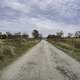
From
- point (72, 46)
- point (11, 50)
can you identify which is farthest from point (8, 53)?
point (72, 46)

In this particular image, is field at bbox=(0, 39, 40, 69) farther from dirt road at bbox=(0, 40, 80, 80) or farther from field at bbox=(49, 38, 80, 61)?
field at bbox=(49, 38, 80, 61)

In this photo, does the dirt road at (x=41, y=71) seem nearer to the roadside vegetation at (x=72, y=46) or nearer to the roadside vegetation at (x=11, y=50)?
the roadside vegetation at (x=11, y=50)

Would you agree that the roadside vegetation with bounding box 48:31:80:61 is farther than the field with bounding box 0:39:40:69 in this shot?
Yes

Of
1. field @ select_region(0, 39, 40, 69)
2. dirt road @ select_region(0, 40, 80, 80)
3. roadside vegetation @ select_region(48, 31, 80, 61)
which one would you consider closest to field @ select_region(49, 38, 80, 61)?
roadside vegetation @ select_region(48, 31, 80, 61)

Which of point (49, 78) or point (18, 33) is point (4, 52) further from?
point (18, 33)

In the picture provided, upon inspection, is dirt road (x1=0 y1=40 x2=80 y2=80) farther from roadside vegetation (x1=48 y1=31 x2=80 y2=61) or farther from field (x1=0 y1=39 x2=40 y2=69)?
roadside vegetation (x1=48 y1=31 x2=80 y2=61)

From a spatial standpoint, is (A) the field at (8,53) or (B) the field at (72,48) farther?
(B) the field at (72,48)

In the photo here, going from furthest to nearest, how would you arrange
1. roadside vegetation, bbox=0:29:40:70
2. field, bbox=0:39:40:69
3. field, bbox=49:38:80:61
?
field, bbox=49:38:80:61
roadside vegetation, bbox=0:29:40:70
field, bbox=0:39:40:69

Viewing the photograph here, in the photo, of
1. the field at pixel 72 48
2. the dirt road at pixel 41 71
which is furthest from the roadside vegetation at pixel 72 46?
the dirt road at pixel 41 71

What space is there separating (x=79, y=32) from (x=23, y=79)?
79.8 m

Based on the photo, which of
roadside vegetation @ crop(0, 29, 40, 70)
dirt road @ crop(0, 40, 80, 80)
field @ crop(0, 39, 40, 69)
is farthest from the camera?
roadside vegetation @ crop(0, 29, 40, 70)

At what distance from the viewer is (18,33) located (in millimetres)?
105250

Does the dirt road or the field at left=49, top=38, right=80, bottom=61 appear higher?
the dirt road

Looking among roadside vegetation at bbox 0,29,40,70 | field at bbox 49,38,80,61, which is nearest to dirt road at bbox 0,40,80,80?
roadside vegetation at bbox 0,29,40,70
